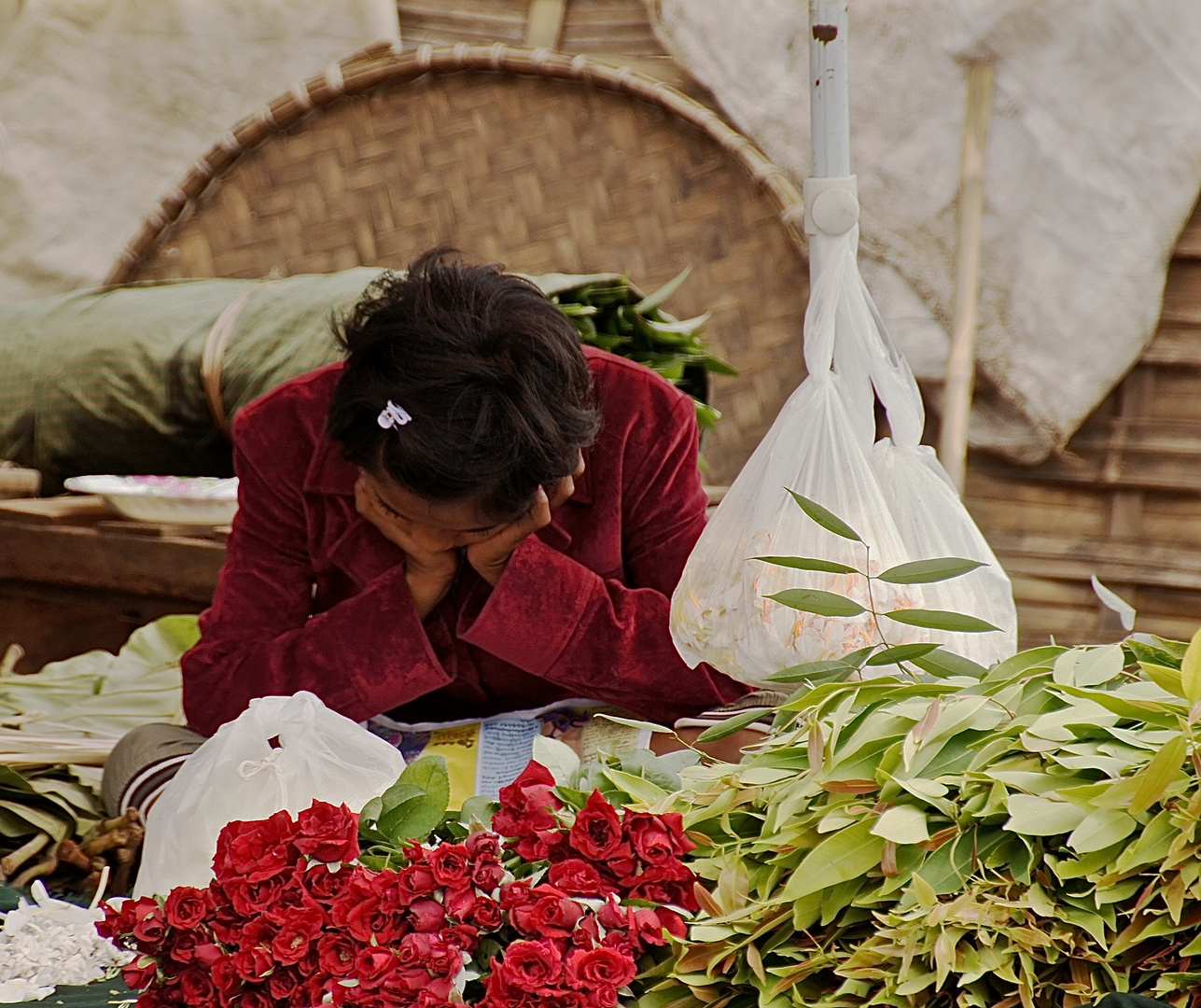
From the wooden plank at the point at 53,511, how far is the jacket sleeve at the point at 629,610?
3.70 feet

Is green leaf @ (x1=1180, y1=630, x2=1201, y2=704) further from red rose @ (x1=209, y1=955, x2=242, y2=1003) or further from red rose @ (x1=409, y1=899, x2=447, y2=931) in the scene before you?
red rose @ (x1=209, y1=955, x2=242, y2=1003)

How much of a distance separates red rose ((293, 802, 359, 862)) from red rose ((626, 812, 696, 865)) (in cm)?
16

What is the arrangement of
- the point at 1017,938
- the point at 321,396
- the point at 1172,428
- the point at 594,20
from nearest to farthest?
1. the point at 1017,938
2. the point at 321,396
3. the point at 1172,428
4. the point at 594,20

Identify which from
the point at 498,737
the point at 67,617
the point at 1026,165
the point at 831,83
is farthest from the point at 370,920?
the point at 1026,165

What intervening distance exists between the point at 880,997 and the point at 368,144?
9.39 feet

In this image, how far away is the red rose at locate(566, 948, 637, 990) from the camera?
65 centimetres

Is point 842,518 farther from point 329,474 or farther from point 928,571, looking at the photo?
point 329,474

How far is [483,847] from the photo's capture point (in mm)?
721

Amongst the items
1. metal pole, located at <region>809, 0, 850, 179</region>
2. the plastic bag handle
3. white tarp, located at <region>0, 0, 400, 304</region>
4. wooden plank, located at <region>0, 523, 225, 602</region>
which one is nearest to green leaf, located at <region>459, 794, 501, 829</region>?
the plastic bag handle

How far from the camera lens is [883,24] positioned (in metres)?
2.80

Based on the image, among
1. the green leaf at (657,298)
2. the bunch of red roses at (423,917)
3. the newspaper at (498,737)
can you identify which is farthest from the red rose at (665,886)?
the green leaf at (657,298)

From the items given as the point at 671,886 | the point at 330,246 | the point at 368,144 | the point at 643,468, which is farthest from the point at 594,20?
the point at 671,886

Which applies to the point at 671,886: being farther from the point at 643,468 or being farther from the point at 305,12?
the point at 305,12

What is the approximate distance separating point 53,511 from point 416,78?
55.6 inches
